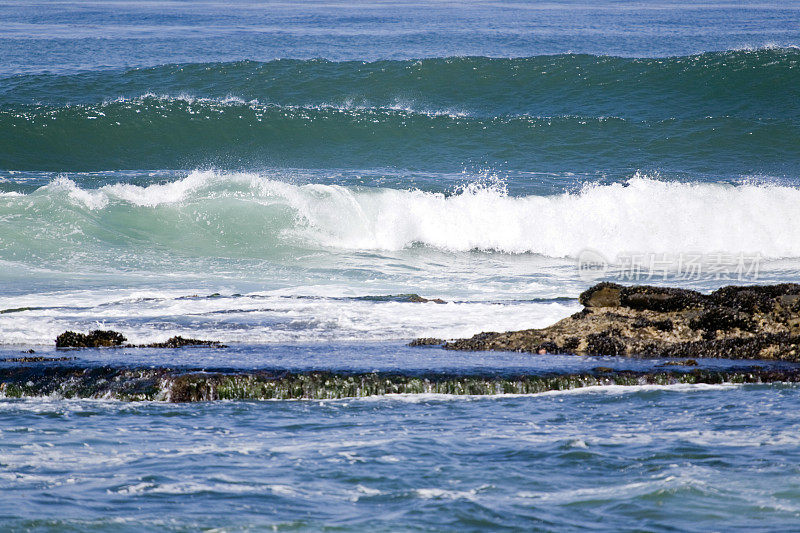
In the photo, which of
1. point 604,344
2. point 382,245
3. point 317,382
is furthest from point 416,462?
point 382,245

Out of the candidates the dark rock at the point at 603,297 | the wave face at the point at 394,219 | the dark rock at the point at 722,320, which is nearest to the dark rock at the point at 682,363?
the dark rock at the point at 722,320

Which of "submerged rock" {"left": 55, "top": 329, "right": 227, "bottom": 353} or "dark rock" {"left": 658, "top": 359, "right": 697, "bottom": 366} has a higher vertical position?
"submerged rock" {"left": 55, "top": 329, "right": 227, "bottom": 353}

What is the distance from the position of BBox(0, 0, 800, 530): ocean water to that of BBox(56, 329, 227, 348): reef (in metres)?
0.25

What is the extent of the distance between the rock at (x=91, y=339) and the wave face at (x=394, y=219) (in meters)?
6.48

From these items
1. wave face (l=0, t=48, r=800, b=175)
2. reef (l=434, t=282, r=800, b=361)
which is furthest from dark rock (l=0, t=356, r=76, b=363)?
wave face (l=0, t=48, r=800, b=175)

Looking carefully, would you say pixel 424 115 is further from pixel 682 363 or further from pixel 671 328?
pixel 682 363

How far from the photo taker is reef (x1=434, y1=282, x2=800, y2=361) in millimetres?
6820

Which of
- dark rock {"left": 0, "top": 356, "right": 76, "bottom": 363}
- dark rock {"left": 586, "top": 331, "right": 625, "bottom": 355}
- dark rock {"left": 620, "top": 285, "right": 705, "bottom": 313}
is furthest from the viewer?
dark rock {"left": 620, "top": 285, "right": 705, "bottom": 313}

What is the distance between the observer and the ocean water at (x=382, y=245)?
4.47 m

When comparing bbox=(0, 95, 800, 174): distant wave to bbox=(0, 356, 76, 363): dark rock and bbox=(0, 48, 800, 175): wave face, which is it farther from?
bbox=(0, 356, 76, 363): dark rock

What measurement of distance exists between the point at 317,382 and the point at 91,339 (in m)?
2.44

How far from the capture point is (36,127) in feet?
73.2

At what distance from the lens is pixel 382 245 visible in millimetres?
15070

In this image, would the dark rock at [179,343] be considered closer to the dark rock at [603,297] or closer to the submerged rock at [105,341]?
the submerged rock at [105,341]
